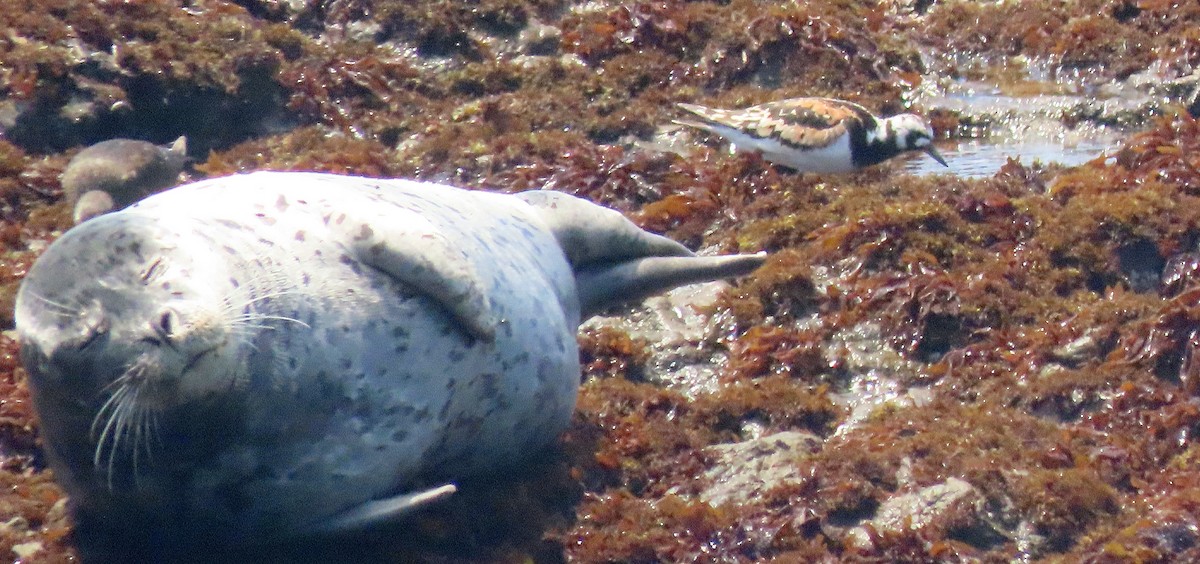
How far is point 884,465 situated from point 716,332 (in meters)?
1.43

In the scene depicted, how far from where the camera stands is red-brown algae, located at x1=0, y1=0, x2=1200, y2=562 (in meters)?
4.17

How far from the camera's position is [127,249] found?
11.4 feet

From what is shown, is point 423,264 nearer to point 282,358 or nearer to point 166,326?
point 282,358

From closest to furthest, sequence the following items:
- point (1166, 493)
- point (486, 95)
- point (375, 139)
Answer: point (1166, 493)
point (375, 139)
point (486, 95)

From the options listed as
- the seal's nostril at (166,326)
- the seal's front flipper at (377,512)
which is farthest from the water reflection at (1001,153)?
the seal's nostril at (166,326)

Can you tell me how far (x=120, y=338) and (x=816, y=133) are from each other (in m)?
4.50

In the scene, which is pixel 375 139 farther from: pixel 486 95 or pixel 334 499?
pixel 334 499

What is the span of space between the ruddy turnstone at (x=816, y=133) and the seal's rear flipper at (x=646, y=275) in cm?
170

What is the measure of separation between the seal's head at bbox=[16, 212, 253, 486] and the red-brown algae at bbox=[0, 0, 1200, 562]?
502 millimetres

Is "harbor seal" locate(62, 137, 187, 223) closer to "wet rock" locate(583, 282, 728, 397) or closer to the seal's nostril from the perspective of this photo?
"wet rock" locate(583, 282, 728, 397)

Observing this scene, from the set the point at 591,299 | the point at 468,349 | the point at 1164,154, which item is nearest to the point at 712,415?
the point at 591,299

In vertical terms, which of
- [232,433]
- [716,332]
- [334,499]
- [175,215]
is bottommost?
[716,332]

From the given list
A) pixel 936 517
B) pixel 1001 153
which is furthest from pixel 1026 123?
pixel 936 517

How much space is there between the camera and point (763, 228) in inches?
255
